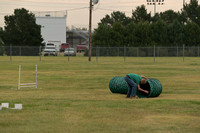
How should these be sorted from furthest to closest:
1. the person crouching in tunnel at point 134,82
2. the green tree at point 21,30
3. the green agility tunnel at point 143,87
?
the green tree at point 21,30 → the green agility tunnel at point 143,87 → the person crouching in tunnel at point 134,82

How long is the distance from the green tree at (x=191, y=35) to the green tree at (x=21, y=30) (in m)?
26.4

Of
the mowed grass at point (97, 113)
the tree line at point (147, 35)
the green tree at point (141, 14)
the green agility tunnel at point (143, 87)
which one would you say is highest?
the green tree at point (141, 14)

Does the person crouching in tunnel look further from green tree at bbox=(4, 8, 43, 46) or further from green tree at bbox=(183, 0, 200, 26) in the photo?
green tree at bbox=(183, 0, 200, 26)

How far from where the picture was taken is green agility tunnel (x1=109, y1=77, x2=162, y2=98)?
17.6 meters

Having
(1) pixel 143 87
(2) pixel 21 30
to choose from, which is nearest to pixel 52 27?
(2) pixel 21 30

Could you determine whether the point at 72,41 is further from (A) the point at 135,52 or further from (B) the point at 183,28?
(A) the point at 135,52

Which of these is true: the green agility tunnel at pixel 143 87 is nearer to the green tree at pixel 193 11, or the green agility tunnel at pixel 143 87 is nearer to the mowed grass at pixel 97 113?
the mowed grass at pixel 97 113

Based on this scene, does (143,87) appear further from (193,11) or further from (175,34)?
(193,11)

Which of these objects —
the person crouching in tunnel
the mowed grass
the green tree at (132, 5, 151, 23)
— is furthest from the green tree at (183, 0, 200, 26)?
the person crouching in tunnel

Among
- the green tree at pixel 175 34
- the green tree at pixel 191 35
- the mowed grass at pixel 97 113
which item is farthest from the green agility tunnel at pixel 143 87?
the green tree at pixel 191 35

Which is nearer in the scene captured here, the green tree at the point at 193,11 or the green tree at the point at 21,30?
the green tree at the point at 21,30

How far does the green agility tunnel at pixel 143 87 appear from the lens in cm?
1758

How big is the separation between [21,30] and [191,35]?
1206 inches

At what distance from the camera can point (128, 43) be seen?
81.4 meters
